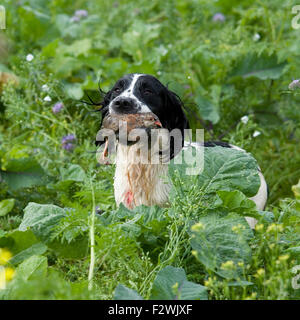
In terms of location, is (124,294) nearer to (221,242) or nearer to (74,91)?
(221,242)

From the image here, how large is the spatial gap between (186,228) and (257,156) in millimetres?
1866

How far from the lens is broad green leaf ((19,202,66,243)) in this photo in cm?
273

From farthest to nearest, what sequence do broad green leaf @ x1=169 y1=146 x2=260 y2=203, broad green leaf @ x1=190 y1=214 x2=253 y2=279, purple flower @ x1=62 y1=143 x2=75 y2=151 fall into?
purple flower @ x1=62 y1=143 x2=75 y2=151 → broad green leaf @ x1=169 y1=146 x2=260 y2=203 → broad green leaf @ x1=190 y1=214 x2=253 y2=279

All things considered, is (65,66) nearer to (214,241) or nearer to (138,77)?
(138,77)

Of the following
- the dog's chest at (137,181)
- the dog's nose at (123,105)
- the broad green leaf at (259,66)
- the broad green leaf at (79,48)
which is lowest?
the dog's chest at (137,181)

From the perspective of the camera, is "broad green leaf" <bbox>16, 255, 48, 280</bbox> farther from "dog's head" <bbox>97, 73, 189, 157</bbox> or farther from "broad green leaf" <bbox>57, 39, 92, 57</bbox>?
"broad green leaf" <bbox>57, 39, 92, 57</bbox>

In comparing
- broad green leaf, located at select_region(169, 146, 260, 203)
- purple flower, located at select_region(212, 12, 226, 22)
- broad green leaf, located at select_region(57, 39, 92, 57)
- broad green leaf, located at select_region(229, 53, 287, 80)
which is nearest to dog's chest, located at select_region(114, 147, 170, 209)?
broad green leaf, located at select_region(169, 146, 260, 203)

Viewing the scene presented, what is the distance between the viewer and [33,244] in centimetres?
283

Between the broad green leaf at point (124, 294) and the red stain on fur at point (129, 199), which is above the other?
the red stain on fur at point (129, 199)

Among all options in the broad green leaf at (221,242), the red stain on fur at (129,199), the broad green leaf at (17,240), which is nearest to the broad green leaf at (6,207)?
the broad green leaf at (17,240)

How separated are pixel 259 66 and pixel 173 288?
2887 millimetres

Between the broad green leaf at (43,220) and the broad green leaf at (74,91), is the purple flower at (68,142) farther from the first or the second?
the broad green leaf at (43,220)

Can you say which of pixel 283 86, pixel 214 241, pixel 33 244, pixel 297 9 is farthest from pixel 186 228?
pixel 297 9

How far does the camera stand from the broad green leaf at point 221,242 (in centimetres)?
235
